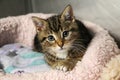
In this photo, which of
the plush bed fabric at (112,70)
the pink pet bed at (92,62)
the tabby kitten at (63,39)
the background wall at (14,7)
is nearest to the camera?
the plush bed fabric at (112,70)

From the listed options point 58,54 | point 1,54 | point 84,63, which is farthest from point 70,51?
point 1,54

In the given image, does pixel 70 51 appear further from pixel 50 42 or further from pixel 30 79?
pixel 30 79

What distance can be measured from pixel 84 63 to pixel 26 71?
0.39 metres

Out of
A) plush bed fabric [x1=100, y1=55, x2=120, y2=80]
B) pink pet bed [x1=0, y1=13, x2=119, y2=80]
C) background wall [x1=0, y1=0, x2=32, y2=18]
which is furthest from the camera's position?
background wall [x1=0, y1=0, x2=32, y2=18]

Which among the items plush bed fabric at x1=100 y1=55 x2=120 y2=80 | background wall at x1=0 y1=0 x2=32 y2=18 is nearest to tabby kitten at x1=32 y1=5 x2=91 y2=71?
plush bed fabric at x1=100 y1=55 x2=120 y2=80

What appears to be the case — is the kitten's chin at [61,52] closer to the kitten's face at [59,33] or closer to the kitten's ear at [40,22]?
the kitten's face at [59,33]

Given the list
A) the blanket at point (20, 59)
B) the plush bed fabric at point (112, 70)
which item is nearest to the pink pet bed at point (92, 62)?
the plush bed fabric at point (112, 70)

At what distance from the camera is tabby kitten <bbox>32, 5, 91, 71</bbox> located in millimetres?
1692

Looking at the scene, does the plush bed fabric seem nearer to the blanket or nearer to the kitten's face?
the kitten's face

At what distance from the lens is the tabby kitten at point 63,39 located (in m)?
1.69

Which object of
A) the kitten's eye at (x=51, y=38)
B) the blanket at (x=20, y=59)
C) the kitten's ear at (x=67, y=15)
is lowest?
the blanket at (x=20, y=59)

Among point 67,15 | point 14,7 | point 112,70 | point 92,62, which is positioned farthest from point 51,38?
point 14,7

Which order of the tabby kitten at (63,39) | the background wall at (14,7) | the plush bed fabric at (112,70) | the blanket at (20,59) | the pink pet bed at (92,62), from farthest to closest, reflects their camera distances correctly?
the background wall at (14,7) < the blanket at (20,59) < the tabby kitten at (63,39) < the pink pet bed at (92,62) < the plush bed fabric at (112,70)

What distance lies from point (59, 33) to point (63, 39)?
45 millimetres
